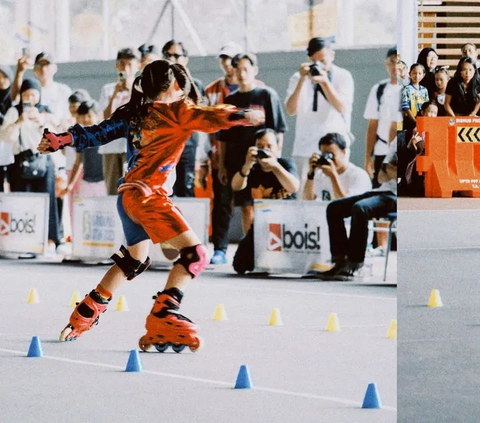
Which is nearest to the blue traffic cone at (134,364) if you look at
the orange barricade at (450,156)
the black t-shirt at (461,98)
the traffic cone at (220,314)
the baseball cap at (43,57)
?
the traffic cone at (220,314)

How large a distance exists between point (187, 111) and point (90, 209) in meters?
6.08

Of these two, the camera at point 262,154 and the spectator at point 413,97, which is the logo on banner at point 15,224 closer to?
the camera at point 262,154

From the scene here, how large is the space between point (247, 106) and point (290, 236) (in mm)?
1142

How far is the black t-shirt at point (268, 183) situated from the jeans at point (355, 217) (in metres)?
0.63

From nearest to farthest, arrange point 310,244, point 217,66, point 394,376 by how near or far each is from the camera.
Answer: point 394,376 < point 310,244 < point 217,66

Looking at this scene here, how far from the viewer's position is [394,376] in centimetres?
528

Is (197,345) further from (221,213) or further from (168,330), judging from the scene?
(221,213)

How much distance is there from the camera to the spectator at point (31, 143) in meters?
11.6

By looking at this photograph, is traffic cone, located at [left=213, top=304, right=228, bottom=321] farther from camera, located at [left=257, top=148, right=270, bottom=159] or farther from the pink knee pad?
camera, located at [left=257, top=148, right=270, bottom=159]

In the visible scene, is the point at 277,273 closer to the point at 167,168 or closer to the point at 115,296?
the point at 115,296

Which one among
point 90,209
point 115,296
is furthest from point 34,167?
point 115,296

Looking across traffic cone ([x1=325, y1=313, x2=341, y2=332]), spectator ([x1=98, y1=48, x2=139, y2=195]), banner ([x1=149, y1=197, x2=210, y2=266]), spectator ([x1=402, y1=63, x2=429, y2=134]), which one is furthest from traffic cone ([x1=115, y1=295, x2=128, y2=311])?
spectator ([x1=402, y1=63, x2=429, y2=134])

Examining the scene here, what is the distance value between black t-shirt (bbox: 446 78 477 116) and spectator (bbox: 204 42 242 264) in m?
6.11

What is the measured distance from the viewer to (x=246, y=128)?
36.3ft
